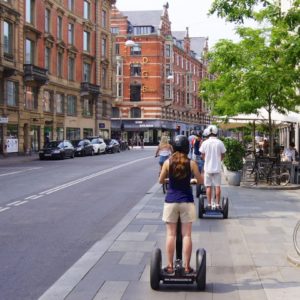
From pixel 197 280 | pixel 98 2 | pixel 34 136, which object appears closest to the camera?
pixel 197 280

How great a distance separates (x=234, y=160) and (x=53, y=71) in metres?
35.6

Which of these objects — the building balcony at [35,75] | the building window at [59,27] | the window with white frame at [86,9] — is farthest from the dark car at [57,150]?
the window with white frame at [86,9]

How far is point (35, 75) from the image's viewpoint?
43688 mm

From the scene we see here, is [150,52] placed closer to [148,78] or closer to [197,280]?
[148,78]

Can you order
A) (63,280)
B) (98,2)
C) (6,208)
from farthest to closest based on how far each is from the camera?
(98,2) < (6,208) < (63,280)

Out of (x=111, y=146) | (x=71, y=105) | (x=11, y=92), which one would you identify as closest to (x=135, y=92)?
(x=71, y=105)

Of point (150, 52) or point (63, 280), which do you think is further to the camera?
point (150, 52)

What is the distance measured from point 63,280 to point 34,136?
133 ft

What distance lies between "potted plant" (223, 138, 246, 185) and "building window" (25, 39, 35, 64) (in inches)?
1209

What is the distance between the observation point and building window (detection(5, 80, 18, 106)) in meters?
40.9

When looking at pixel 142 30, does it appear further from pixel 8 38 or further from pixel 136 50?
pixel 8 38

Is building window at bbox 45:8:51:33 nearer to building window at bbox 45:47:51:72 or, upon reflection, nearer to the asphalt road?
building window at bbox 45:47:51:72

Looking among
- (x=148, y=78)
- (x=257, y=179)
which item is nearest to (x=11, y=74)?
(x=257, y=179)

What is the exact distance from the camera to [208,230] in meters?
9.64
